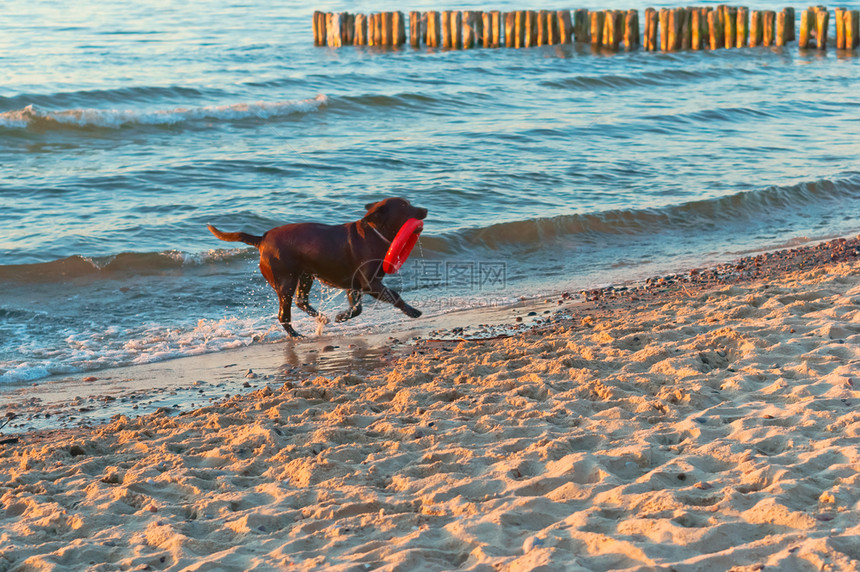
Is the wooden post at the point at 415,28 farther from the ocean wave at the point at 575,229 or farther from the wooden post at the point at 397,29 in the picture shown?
the ocean wave at the point at 575,229

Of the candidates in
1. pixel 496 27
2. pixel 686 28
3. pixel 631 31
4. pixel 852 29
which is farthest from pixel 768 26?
pixel 496 27

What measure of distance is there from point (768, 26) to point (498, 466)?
21925 mm

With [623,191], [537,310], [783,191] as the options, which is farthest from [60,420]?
[783,191]

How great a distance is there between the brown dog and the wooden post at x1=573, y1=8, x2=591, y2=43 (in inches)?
701

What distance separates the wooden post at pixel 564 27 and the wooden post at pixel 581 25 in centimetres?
20

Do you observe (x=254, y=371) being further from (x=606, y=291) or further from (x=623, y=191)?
(x=623, y=191)

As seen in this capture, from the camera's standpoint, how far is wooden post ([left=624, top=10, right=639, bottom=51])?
74.5 ft

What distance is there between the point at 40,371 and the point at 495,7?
28.6 meters

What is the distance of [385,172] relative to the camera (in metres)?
12.1

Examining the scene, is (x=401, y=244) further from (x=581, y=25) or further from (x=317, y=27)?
(x=317, y=27)

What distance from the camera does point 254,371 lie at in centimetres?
627

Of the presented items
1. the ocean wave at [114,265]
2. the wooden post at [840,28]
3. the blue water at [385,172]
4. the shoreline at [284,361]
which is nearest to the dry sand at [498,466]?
the shoreline at [284,361]

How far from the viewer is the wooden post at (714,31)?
22500mm

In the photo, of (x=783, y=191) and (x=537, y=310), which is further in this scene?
(x=783, y=191)
